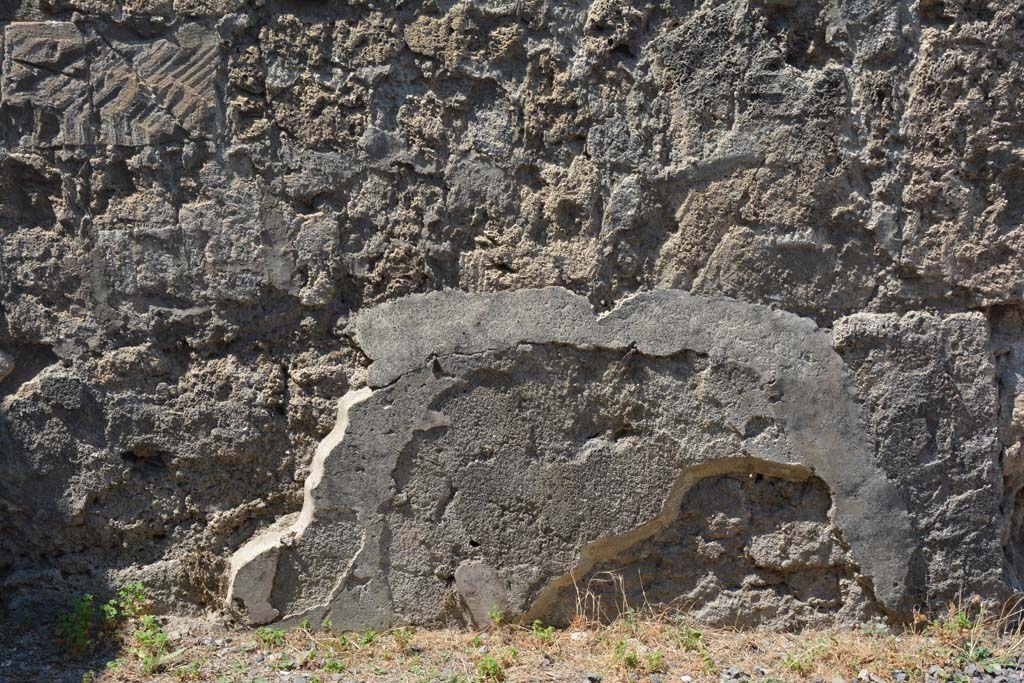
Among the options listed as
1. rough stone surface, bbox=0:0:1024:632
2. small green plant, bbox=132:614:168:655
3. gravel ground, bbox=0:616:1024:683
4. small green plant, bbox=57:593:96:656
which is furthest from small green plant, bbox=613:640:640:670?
small green plant, bbox=57:593:96:656

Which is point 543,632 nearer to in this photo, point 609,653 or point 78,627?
point 609,653

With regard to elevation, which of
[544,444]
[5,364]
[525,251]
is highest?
[525,251]

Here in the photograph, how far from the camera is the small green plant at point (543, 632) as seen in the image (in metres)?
2.66

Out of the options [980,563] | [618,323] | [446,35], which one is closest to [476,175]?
[446,35]

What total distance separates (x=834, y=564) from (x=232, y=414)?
5.29ft

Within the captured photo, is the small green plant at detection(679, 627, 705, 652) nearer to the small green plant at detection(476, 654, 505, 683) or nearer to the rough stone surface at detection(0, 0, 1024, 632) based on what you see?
the rough stone surface at detection(0, 0, 1024, 632)

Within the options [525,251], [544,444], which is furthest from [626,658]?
[525,251]

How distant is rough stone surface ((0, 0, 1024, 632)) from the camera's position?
257 centimetres

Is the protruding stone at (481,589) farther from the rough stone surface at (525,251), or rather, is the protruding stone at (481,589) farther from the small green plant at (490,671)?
the small green plant at (490,671)

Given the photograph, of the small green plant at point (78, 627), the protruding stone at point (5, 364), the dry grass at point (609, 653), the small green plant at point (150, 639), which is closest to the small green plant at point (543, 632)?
the dry grass at point (609, 653)

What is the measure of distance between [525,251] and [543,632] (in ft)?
3.23

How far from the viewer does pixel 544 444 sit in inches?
105

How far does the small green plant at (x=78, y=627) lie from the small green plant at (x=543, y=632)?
44.6 inches

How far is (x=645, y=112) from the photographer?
259 centimetres
